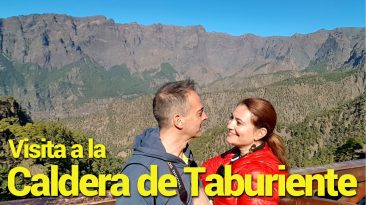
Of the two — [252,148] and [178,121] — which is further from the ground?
[178,121]

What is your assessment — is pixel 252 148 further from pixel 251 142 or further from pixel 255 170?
pixel 255 170

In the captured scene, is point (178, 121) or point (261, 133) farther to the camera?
point (261, 133)

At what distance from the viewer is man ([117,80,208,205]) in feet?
8.02

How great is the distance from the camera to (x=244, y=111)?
339cm

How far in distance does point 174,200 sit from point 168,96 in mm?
701

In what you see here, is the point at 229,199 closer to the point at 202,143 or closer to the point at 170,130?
the point at 170,130

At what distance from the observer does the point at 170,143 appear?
280 cm

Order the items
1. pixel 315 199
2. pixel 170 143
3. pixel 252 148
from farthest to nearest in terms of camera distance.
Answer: pixel 315 199, pixel 252 148, pixel 170 143

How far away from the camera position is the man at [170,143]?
244cm

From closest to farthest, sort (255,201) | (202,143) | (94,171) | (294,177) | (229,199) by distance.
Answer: (255,201)
(229,199)
(294,177)
(94,171)
(202,143)

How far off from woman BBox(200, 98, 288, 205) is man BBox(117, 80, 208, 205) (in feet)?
1.21

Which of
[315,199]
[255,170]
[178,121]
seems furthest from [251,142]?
[178,121]

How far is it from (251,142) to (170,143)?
2.90 feet

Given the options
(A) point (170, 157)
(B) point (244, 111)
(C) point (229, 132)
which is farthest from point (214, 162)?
(A) point (170, 157)
